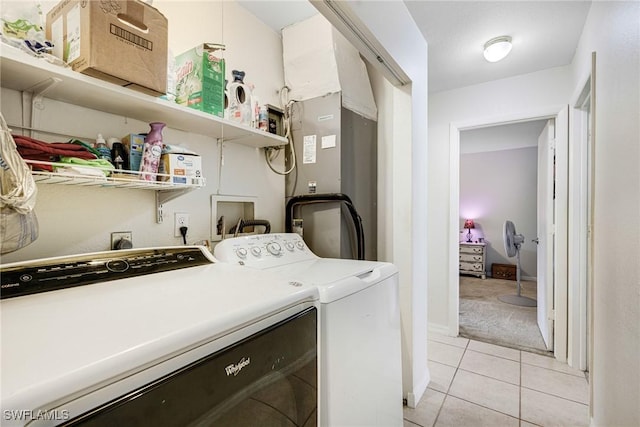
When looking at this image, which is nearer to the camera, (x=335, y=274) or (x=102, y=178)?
(x=102, y=178)

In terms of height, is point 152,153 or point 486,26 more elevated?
point 486,26

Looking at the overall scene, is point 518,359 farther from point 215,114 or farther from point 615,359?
point 215,114

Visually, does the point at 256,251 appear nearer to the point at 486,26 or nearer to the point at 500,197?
the point at 486,26

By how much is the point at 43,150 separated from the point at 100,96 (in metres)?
0.28

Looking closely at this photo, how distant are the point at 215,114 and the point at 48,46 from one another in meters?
0.58

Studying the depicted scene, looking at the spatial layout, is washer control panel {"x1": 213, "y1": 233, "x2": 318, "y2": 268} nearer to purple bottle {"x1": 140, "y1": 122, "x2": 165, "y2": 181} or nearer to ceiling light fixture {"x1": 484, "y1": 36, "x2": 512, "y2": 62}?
purple bottle {"x1": 140, "y1": 122, "x2": 165, "y2": 181}

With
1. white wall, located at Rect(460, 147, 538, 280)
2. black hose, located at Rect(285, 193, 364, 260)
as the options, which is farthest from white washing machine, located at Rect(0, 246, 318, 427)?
white wall, located at Rect(460, 147, 538, 280)

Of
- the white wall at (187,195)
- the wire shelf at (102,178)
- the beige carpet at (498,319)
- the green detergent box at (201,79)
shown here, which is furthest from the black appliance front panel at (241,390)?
the beige carpet at (498,319)

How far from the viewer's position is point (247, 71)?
1.82 meters

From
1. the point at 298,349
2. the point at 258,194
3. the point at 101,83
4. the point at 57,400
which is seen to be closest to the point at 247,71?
the point at 258,194

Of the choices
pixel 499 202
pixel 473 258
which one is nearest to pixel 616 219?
pixel 473 258

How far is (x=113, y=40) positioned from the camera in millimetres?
941

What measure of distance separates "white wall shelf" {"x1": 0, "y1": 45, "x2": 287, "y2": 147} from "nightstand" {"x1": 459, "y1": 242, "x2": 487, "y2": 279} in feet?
17.4

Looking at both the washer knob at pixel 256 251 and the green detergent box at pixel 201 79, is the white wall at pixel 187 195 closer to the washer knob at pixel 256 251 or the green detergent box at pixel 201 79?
the green detergent box at pixel 201 79
